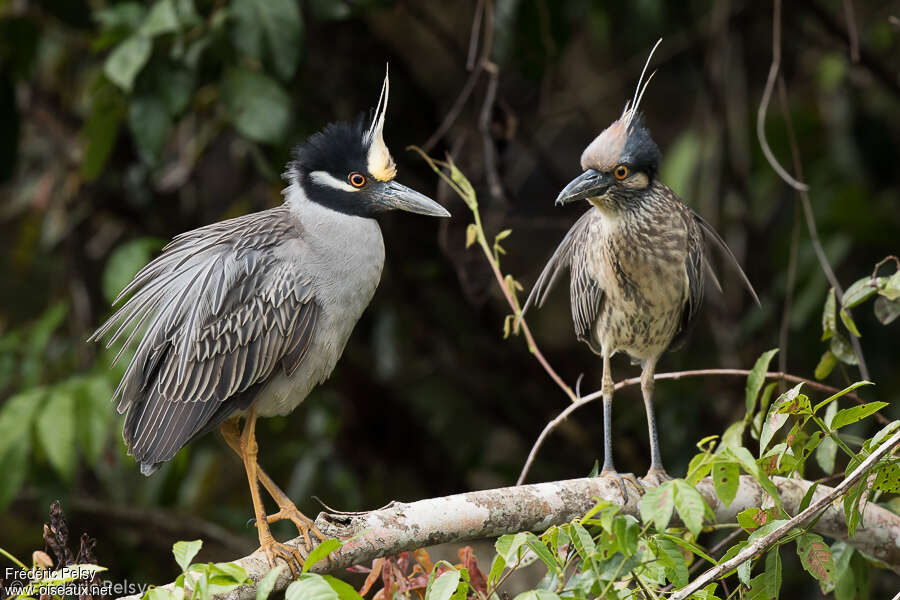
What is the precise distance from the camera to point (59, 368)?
4.38 m

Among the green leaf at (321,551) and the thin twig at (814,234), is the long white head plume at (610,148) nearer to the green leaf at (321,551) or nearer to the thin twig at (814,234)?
the thin twig at (814,234)

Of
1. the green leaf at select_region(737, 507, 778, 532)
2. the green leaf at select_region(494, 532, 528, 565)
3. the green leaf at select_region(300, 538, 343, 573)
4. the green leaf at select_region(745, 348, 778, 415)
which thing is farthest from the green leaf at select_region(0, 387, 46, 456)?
the green leaf at select_region(737, 507, 778, 532)

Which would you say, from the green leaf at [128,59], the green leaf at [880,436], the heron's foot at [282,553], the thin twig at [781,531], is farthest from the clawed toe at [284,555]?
the green leaf at [128,59]

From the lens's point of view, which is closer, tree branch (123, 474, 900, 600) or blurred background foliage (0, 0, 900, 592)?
tree branch (123, 474, 900, 600)

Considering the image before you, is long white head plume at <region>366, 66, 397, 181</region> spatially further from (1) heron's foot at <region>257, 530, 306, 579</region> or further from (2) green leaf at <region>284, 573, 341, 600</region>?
(2) green leaf at <region>284, 573, 341, 600</region>

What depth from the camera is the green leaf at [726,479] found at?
1751mm

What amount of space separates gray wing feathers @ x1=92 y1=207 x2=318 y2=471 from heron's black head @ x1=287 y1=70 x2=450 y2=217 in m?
0.19

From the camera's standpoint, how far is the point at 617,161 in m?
2.72

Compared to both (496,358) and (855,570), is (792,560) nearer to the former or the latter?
(496,358)

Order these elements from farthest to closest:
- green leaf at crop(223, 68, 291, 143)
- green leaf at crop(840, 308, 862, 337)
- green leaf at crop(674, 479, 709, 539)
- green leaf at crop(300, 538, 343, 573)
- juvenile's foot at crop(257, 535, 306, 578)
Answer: green leaf at crop(223, 68, 291, 143) → green leaf at crop(840, 308, 862, 337) → juvenile's foot at crop(257, 535, 306, 578) → green leaf at crop(300, 538, 343, 573) → green leaf at crop(674, 479, 709, 539)

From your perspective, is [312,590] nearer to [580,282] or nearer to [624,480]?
[624,480]

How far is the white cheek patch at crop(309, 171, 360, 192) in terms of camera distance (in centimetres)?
293

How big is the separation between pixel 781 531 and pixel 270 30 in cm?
239

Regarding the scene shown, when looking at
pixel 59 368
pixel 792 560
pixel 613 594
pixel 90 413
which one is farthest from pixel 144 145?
pixel 792 560
